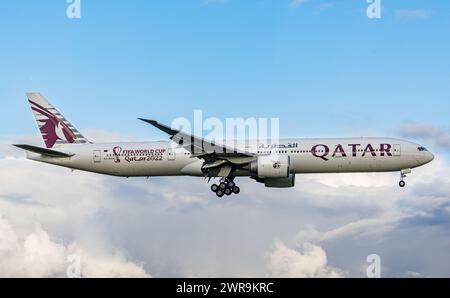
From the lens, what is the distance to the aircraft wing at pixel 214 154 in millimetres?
46312

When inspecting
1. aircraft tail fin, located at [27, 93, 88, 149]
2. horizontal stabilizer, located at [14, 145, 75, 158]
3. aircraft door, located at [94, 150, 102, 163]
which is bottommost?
aircraft door, located at [94, 150, 102, 163]

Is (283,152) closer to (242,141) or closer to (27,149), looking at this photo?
(242,141)

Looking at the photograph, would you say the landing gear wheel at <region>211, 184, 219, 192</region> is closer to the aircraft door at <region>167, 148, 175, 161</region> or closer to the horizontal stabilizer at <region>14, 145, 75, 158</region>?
the aircraft door at <region>167, 148, 175, 161</region>

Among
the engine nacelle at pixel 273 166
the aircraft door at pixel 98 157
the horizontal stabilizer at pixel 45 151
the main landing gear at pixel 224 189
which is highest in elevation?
the horizontal stabilizer at pixel 45 151

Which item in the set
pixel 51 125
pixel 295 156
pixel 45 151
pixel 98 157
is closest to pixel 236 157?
pixel 295 156

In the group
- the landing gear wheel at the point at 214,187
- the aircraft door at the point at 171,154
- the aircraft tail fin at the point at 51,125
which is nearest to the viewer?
the landing gear wheel at the point at 214,187

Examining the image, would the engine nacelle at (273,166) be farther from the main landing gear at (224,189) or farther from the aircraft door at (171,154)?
the aircraft door at (171,154)

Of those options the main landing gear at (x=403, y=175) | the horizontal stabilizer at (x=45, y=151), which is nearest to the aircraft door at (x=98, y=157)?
the horizontal stabilizer at (x=45, y=151)

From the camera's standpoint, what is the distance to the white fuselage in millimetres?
46281

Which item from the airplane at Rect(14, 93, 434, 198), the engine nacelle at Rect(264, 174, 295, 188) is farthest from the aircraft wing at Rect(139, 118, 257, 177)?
the engine nacelle at Rect(264, 174, 295, 188)

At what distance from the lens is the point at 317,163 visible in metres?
46.4

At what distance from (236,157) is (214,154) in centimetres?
143
